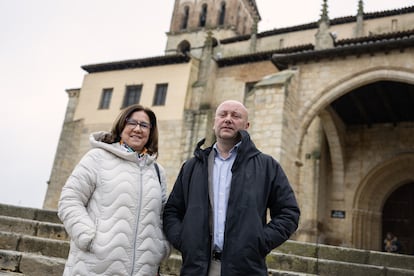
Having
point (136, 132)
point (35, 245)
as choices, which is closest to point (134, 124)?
point (136, 132)

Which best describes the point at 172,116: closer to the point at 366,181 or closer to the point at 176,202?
the point at 366,181

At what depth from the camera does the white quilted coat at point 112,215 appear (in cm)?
216

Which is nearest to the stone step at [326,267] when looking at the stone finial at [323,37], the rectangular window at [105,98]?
the stone finial at [323,37]

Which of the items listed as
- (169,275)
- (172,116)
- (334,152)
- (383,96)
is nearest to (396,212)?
(334,152)

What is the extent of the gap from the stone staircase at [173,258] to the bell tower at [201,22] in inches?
1020

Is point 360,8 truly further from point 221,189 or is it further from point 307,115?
point 221,189

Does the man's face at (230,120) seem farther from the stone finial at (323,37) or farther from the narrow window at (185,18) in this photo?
the narrow window at (185,18)

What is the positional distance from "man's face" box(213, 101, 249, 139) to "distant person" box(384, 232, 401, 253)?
40.6 feet

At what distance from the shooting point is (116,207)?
7.49 feet

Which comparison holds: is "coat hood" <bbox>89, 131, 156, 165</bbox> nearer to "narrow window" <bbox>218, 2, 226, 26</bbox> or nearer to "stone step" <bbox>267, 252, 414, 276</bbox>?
"stone step" <bbox>267, 252, 414, 276</bbox>

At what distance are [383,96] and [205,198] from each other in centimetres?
1153

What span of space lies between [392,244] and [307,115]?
5.71 meters

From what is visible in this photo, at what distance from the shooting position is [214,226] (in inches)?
89.4

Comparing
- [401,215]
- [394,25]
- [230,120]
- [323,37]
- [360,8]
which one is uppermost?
[360,8]
